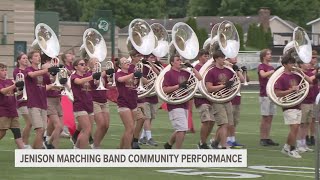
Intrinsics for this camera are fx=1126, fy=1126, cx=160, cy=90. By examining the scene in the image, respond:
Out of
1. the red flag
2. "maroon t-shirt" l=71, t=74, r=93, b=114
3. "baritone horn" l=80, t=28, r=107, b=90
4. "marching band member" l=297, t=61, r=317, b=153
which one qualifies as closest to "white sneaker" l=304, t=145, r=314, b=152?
"marching band member" l=297, t=61, r=317, b=153

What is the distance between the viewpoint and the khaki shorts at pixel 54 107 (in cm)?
1805

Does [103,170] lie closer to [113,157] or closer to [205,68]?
[113,157]

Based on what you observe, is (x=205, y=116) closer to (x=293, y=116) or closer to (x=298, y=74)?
(x=293, y=116)

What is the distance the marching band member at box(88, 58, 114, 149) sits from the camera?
17234 mm

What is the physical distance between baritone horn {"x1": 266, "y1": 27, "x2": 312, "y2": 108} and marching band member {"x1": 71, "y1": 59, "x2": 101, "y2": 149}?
2870mm

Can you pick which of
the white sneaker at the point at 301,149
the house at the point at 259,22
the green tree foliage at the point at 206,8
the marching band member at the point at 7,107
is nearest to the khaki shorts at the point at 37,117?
the marching band member at the point at 7,107

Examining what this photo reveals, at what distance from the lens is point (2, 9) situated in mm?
31016

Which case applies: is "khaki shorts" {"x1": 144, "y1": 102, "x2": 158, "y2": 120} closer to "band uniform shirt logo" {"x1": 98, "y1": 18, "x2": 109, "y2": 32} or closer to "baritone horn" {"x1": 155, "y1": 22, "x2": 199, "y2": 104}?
"baritone horn" {"x1": 155, "y1": 22, "x2": 199, "y2": 104}

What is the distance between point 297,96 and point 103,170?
400 cm

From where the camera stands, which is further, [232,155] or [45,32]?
[45,32]

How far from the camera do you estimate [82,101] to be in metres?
16.9

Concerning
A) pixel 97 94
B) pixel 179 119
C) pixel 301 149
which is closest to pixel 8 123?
pixel 97 94

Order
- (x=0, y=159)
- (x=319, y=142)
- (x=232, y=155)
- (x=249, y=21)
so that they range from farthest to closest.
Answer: (x=249, y=21), (x=0, y=159), (x=232, y=155), (x=319, y=142)

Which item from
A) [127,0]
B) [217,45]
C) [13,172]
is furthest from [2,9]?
[127,0]
